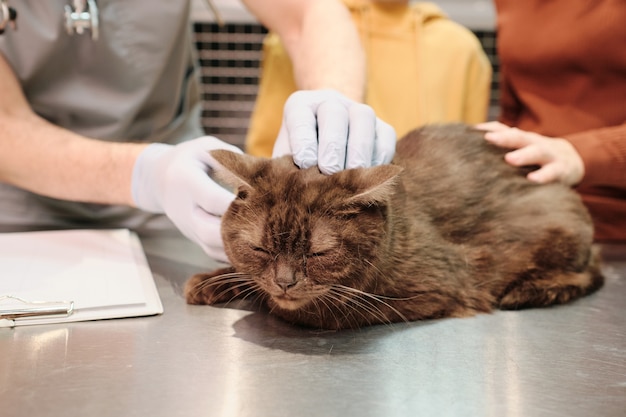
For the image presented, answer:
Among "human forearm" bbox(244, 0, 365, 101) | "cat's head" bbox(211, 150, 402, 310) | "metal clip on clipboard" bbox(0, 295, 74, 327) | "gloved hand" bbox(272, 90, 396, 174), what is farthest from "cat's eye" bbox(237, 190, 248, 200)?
"human forearm" bbox(244, 0, 365, 101)

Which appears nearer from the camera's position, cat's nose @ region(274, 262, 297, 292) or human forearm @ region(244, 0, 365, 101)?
cat's nose @ region(274, 262, 297, 292)

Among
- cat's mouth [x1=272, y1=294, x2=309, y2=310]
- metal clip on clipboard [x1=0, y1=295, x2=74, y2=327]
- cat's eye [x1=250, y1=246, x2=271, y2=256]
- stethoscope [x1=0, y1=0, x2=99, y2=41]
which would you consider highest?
stethoscope [x1=0, y1=0, x2=99, y2=41]

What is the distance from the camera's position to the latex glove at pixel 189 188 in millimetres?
1266

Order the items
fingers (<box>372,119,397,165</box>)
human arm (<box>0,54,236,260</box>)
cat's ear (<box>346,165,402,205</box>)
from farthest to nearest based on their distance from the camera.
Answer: human arm (<box>0,54,236,260</box>), fingers (<box>372,119,397,165</box>), cat's ear (<box>346,165,402,205</box>)

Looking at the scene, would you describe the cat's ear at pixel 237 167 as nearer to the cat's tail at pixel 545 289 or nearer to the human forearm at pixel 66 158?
the human forearm at pixel 66 158

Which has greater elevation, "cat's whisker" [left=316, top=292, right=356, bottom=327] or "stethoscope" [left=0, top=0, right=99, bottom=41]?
"stethoscope" [left=0, top=0, right=99, bottom=41]

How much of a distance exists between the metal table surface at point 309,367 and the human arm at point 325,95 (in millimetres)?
307

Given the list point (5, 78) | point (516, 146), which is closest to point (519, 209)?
point (516, 146)

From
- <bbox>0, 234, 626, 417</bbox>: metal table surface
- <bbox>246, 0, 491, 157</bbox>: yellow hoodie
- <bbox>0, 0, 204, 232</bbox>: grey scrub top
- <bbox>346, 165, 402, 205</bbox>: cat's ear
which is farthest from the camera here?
<bbox>246, 0, 491, 157</bbox>: yellow hoodie

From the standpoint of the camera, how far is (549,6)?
69.5 inches

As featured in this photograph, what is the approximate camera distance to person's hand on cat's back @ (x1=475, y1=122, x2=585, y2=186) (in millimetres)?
1444

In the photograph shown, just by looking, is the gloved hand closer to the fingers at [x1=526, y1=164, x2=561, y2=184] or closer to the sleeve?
the fingers at [x1=526, y1=164, x2=561, y2=184]

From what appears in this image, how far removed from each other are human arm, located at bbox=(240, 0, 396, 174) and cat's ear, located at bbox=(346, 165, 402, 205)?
8 centimetres

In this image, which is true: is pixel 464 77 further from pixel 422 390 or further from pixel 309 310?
pixel 422 390
